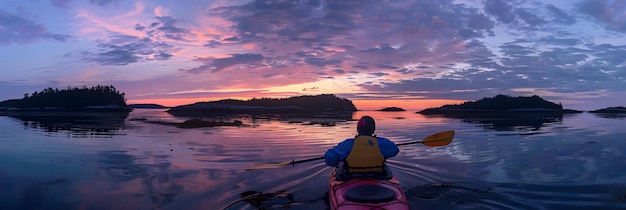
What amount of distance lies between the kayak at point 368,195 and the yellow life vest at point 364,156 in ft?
0.89

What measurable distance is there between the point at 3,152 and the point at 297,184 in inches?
600

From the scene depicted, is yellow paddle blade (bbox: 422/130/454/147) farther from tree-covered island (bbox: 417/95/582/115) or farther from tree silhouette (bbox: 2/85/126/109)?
tree silhouette (bbox: 2/85/126/109)

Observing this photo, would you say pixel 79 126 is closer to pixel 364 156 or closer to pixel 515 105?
pixel 364 156

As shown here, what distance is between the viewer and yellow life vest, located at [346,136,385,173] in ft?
29.9

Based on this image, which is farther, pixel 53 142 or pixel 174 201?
pixel 53 142

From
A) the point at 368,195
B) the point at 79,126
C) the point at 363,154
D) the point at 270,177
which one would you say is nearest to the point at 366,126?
the point at 363,154

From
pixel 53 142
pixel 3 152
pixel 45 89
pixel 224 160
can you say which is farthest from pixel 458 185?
pixel 45 89

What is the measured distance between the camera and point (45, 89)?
370ft

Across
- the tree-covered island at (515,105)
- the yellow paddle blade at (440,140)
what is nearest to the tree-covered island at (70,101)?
the tree-covered island at (515,105)

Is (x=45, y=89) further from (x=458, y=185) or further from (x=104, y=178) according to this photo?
(x=458, y=185)

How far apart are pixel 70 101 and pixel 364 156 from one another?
119 metres

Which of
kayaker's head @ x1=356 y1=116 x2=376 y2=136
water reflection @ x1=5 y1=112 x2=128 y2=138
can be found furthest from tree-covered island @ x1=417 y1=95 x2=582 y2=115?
kayaker's head @ x1=356 y1=116 x2=376 y2=136

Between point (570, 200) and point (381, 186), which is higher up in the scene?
point (381, 186)

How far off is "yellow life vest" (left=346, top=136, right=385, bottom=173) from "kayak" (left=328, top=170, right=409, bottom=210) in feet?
0.89
